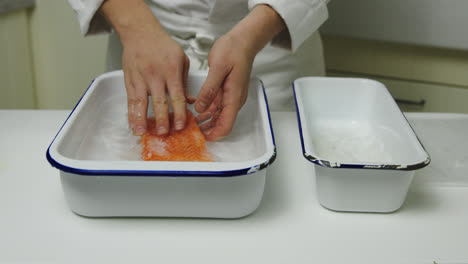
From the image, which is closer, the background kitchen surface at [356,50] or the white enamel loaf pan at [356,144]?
the white enamel loaf pan at [356,144]

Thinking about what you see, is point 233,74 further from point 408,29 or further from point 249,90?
point 408,29

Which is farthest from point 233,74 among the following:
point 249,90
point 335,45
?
point 335,45

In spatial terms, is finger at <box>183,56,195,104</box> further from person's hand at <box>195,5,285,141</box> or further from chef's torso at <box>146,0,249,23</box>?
chef's torso at <box>146,0,249,23</box>

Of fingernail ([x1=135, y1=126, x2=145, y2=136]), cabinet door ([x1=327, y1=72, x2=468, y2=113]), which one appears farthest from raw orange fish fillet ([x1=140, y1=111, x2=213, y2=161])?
cabinet door ([x1=327, y1=72, x2=468, y2=113])

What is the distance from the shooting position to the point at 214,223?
524 mm

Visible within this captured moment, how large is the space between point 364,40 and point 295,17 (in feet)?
2.31

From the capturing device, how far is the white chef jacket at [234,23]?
0.76m

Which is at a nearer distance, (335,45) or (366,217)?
(366,217)

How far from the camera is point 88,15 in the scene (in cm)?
76

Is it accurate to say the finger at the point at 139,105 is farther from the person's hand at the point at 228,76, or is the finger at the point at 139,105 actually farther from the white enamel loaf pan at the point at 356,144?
the white enamel loaf pan at the point at 356,144

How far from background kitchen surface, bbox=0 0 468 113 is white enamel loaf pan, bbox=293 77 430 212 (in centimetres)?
63

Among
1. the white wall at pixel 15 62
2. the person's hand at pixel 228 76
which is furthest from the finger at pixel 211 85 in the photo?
the white wall at pixel 15 62

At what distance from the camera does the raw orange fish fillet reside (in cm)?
58

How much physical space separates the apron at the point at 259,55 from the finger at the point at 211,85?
0.23 metres
